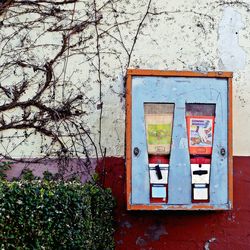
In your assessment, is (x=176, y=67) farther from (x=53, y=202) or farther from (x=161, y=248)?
(x=53, y=202)

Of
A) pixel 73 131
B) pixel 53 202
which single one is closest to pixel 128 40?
pixel 73 131

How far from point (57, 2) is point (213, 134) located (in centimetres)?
230

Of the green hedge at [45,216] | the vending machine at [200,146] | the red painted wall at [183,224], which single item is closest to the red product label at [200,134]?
the vending machine at [200,146]

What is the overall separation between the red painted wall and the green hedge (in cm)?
146

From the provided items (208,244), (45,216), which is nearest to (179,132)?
(208,244)

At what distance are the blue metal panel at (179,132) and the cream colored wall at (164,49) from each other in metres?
0.66

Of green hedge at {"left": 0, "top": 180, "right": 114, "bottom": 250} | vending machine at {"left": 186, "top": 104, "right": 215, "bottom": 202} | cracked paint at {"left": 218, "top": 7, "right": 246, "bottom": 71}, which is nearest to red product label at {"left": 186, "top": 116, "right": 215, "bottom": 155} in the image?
vending machine at {"left": 186, "top": 104, "right": 215, "bottom": 202}

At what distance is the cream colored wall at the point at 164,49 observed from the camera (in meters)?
8.24

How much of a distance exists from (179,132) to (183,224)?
114cm

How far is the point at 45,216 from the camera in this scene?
17.6 feet

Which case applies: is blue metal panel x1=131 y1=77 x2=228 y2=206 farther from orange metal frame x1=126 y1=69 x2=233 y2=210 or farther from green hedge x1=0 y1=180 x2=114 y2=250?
green hedge x1=0 y1=180 x2=114 y2=250

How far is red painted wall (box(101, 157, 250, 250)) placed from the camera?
8.09 metres

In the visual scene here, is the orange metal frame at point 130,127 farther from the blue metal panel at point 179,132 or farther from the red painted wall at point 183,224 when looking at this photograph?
the red painted wall at point 183,224

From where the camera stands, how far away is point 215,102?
7.65 m
